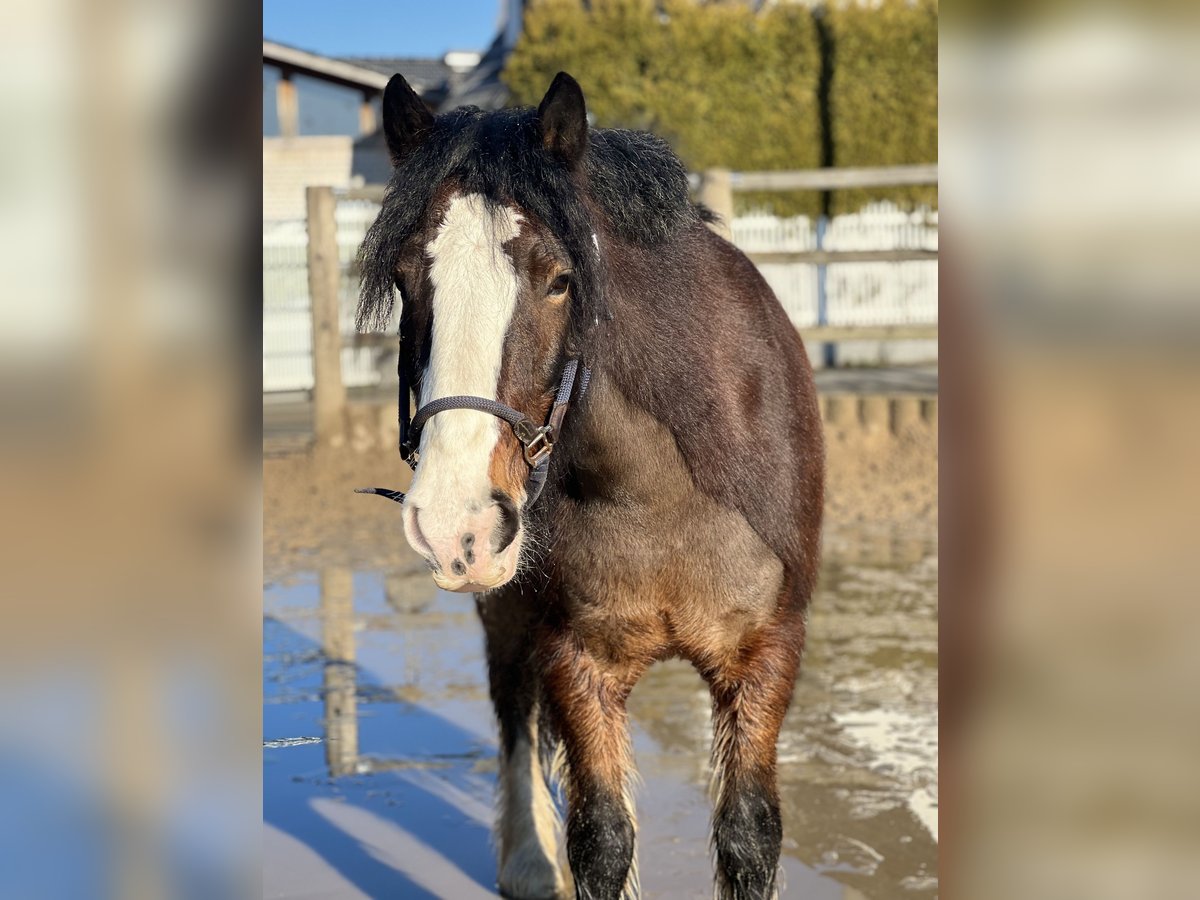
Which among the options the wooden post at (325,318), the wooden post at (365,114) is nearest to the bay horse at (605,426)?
the wooden post at (325,318)

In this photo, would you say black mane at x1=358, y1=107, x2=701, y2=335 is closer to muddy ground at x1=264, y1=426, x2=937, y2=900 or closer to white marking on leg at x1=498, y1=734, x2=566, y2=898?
white marking on leg at x1=498, y1=734, x2=566, y2=898

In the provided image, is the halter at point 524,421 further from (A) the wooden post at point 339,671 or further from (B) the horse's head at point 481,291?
(A) the wooden post at point 339,671

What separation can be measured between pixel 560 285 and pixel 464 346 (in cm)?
30

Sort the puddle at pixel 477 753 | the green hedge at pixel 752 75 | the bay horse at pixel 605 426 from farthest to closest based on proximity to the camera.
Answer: the green hedge at pixel 752 75
the puddle at pixel 477 753
the bay horse at pixel 605 426

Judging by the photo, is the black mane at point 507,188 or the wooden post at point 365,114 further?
the wooden post at point 365,114

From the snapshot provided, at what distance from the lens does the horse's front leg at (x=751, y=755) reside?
9.25 ft

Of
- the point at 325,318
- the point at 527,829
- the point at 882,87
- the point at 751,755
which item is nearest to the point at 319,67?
the point at 882,87

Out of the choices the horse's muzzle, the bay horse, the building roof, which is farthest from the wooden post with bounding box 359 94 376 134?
the horse's muzzle

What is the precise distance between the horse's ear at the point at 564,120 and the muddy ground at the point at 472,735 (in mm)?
2130
